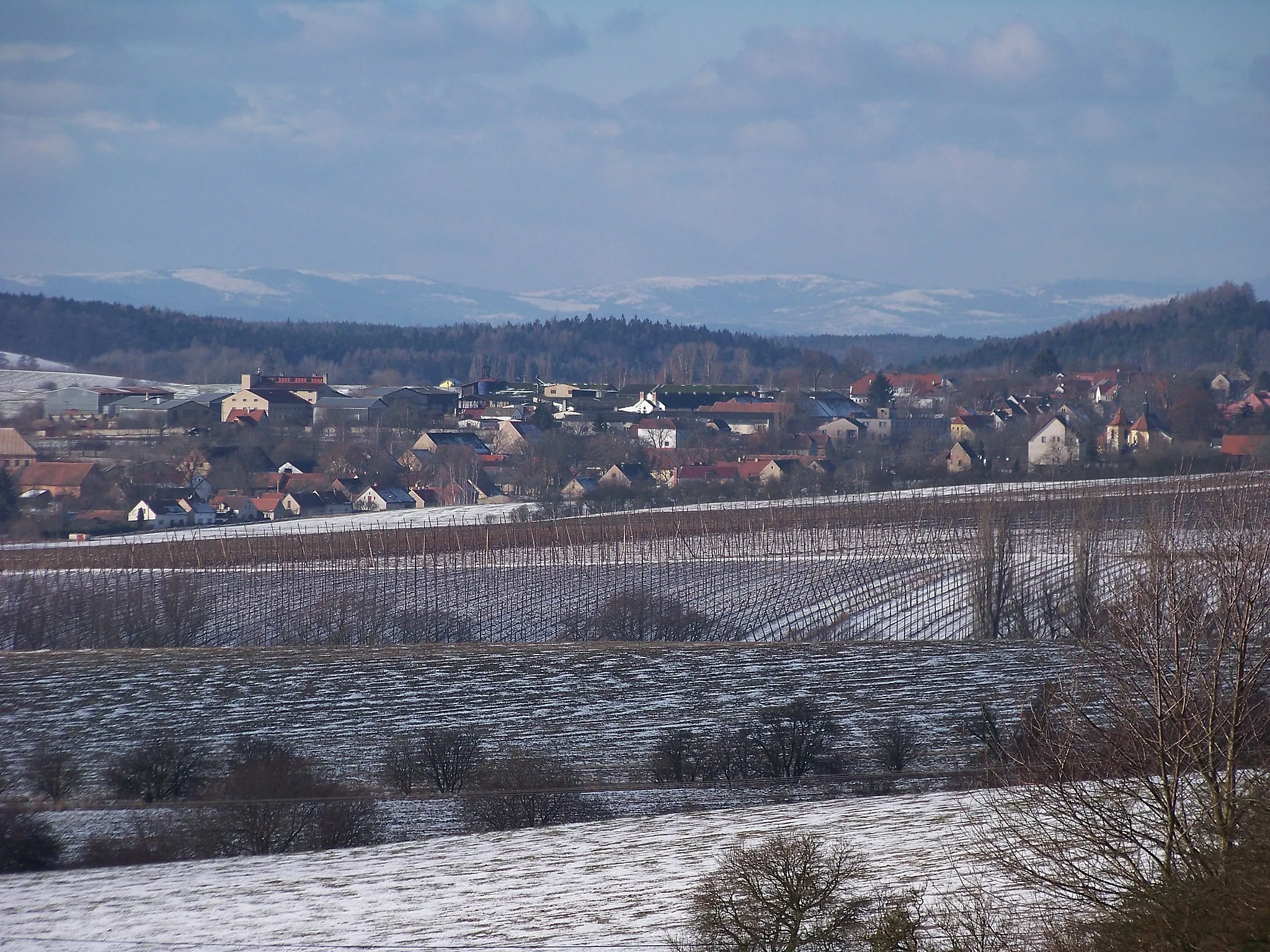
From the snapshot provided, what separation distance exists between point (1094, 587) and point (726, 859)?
15055mm

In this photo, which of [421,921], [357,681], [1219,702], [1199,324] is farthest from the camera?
[1199,324]

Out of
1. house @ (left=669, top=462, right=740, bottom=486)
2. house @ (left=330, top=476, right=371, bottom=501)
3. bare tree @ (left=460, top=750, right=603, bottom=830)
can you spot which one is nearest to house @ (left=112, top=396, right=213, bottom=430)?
house @ (left=330, top=476, right=371, bottom=501)

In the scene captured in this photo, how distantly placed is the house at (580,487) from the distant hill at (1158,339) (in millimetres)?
75863

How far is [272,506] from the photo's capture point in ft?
160

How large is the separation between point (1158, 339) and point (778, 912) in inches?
5201

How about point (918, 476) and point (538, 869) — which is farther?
point (918, 476)

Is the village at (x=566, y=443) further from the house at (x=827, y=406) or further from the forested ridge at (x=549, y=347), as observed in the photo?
the forested ridge at (x=549, y=347)

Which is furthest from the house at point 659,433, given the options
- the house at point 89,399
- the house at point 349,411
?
the house at point 89,399

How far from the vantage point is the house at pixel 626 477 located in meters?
47.5

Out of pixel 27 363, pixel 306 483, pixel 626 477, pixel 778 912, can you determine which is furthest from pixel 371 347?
pixel 778 912

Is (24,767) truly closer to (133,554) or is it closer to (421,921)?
(421,921)

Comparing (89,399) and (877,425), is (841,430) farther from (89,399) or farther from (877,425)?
(89,399)

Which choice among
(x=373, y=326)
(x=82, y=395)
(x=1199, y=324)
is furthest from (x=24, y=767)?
(x=373, y=326)

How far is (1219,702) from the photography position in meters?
6.82
